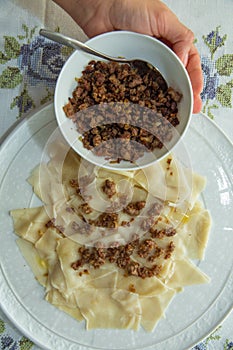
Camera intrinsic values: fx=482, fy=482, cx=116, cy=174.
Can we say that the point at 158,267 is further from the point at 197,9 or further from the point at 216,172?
the point at 197,9

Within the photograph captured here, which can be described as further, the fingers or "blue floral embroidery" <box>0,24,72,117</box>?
"blue floral embroidery" <box>0,24,72,117</box>

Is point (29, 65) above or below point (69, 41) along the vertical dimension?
below

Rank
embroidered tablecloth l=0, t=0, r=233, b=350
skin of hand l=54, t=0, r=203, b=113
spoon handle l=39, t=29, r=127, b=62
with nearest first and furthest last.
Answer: spoon handle l=39, t=29, r=127, b=62, skin of hand l=54, t=0, r=203, b=113, embroidered tablecloth l=0, t=0, r=233, b=350

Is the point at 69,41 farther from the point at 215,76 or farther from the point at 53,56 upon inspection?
the point at 215,76

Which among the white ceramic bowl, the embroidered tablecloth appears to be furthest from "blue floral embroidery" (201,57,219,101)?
the white ceramic bowl

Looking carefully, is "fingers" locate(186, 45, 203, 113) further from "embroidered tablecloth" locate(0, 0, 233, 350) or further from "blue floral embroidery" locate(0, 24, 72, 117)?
"blue floral embroidery" locate(0, 24, 72, 117)

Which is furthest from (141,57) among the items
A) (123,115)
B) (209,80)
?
(209,80)

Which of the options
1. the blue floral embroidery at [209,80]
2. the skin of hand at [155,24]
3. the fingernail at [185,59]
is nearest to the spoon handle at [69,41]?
the skin of hand at [155,24]
